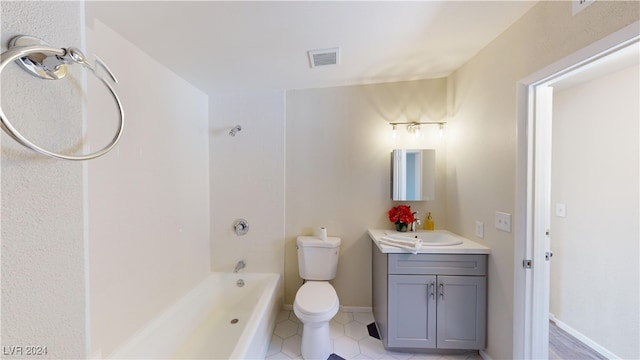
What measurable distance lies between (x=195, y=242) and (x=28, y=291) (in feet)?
6.07

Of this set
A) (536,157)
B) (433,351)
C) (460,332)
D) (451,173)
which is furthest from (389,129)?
(433,351)

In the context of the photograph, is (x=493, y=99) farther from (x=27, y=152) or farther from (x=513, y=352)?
(x=27, y=152)

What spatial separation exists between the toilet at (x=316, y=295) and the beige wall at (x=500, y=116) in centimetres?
112

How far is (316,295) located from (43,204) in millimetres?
1700

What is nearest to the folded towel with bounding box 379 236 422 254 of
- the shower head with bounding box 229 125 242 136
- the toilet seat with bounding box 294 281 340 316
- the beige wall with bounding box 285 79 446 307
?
the beige wall with bounding box 285 79 446 307

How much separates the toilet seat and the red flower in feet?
2.91

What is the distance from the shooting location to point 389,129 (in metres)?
2.28

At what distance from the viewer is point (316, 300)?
1.73 meters

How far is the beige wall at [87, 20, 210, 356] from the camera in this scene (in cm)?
121

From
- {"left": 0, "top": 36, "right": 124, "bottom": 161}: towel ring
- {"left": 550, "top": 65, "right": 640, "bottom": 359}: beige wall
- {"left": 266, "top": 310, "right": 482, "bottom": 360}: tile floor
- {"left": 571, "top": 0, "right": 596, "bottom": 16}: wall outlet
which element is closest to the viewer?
{"left": 0, "top": 36, "right": 124, "bottom": 161}: towel ring

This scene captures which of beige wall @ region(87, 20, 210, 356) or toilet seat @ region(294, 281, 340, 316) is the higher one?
beige wall @ region(87, 20, 210, 356)

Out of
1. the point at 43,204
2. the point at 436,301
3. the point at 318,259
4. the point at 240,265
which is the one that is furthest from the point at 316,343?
the point at 43,204

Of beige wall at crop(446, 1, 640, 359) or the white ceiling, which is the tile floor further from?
the white ceiling

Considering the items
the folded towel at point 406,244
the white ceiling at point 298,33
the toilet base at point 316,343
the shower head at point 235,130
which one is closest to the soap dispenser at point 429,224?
the folded towel at point 406,244
